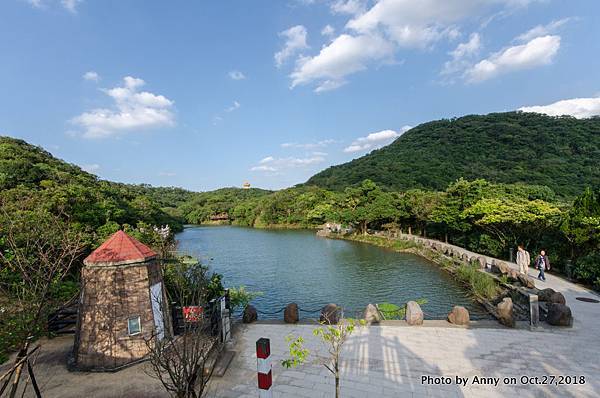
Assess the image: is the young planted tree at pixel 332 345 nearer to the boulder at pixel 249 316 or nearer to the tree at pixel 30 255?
the boulder at pixel 249 316

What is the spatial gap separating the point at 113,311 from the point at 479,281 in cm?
1164

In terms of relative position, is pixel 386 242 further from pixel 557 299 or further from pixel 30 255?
pixel 30 255

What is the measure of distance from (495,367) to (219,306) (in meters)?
5.24

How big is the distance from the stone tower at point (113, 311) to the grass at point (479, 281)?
1027 centimetres

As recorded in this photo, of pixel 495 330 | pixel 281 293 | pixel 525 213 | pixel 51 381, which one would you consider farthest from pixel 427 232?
pixel 51 381

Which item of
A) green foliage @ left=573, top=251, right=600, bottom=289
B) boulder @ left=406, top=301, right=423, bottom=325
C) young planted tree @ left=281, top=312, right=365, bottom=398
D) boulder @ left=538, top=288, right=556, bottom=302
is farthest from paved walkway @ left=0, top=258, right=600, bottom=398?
green foliage @ left=573, top=251, right=600, bottom=289

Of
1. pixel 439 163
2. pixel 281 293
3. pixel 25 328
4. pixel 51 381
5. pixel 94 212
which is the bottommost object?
pixel 281 293

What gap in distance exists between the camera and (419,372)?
200 inches

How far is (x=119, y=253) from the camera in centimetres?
550

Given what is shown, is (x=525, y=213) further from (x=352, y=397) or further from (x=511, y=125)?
(x=511, y=125)

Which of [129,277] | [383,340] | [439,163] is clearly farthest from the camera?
[439,163]

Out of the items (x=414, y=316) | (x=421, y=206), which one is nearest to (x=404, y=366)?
(x=414, y=316)

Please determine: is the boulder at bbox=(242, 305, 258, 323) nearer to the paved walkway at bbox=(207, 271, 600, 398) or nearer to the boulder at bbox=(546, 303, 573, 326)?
the paved walkway at bbox=(207, 271, 600, 398)

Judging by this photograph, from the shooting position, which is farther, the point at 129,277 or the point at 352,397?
the point at 129,277
